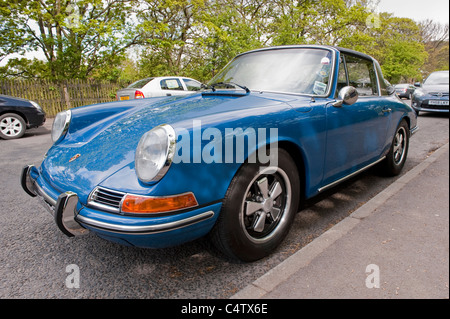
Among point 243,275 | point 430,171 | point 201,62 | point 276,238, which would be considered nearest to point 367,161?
point 430,171

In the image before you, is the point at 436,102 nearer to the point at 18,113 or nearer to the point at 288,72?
the point at 288,72

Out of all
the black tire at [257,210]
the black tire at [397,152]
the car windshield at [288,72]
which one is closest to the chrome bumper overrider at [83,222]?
the black tire at [257,210]

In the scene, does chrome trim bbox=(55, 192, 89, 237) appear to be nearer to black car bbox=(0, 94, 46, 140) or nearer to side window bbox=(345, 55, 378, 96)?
side window bbox=(345, 55, 378, 96)

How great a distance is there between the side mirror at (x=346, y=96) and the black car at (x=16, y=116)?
7.43 m

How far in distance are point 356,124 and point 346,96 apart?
0.37 meters

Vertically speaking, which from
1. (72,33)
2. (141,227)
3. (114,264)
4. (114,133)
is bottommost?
(114,264)

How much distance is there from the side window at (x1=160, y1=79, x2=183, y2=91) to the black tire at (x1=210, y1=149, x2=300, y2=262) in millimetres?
8042

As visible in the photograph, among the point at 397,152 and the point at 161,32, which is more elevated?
the point at 161,32

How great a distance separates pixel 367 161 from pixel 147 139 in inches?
95.2

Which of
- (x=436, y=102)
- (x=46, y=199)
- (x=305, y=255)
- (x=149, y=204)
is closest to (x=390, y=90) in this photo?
(x=305, y=255)

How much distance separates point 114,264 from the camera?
2082mm

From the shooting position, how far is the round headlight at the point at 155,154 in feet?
5.19

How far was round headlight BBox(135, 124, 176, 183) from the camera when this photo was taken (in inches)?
62.3
